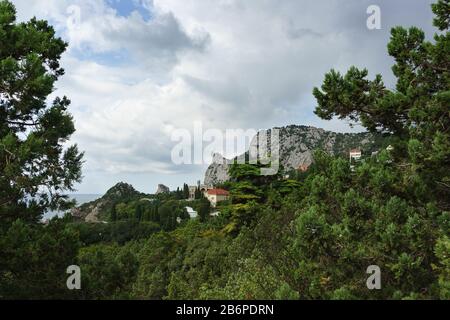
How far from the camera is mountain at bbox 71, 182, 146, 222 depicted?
151 metres

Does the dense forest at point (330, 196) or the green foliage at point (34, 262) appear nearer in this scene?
the dense forest at point (330, 196)

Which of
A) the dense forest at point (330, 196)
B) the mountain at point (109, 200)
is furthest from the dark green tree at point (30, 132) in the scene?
the mountain at point (109, 200)

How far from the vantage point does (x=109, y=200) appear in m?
166

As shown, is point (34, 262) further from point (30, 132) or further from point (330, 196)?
point (330, 196)

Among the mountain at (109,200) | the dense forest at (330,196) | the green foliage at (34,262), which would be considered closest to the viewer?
the dense forest at (330,196)

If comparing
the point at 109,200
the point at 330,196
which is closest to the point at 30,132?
the point at 330,196

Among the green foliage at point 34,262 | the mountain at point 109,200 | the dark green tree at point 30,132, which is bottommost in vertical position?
the green foliage at point 34,262

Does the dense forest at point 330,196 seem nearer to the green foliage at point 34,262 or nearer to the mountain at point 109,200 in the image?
the green foliage at point 34,262

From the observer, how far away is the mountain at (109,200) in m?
151
